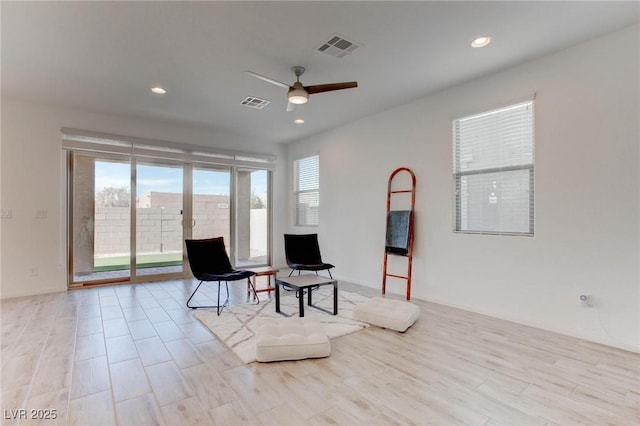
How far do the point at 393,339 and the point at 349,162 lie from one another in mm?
3405

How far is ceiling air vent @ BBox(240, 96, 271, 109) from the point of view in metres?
4.37

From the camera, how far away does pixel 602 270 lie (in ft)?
9.34

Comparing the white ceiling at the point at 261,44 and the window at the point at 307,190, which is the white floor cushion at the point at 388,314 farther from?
the window at the point at 307,190

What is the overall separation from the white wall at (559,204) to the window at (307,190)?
7.68ft

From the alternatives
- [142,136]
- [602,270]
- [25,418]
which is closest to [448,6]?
[602,270]

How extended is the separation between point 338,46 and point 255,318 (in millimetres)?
2993

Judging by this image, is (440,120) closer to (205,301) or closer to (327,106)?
(327,106)

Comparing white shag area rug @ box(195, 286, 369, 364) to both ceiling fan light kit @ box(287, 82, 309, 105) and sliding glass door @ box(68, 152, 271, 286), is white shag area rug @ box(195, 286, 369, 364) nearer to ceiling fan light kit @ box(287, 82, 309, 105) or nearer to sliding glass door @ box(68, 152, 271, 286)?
ceiling fan light kit @ box(287, 82, 309, 105)

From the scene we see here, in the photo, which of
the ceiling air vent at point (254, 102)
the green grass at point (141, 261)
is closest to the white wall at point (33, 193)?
the green grass at point (141, 261)

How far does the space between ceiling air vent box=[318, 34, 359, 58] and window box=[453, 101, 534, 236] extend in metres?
1.82

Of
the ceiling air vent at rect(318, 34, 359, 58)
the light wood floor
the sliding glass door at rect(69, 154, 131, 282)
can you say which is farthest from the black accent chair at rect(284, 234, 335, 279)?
the ceiling air vent at rect(318, 34, 359, 58)

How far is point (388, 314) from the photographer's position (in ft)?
10.3

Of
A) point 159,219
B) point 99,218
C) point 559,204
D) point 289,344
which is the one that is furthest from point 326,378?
point 99,218

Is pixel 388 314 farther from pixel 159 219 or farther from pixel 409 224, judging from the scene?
pixel 159 219
